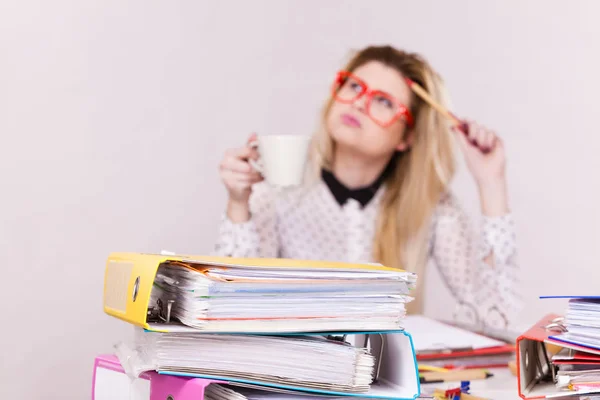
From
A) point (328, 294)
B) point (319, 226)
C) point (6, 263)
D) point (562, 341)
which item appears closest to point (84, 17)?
point (6, 263)

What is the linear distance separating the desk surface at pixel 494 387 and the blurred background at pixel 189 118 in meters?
1.06

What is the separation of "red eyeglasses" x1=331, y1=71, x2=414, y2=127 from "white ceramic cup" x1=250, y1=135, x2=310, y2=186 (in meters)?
0.56

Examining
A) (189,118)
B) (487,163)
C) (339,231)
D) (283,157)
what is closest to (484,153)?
(487,163)

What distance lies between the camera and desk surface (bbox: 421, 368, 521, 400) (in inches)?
40.1

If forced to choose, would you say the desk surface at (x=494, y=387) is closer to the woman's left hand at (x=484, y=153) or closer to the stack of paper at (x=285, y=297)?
the stack of paper at (x=285, y=297)

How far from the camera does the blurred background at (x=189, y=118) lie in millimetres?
1886

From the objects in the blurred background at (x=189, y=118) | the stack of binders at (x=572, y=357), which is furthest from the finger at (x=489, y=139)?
the stack of binders at (x=572, y=357)

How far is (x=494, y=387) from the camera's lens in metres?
1.08

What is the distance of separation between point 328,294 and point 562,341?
10.7 inches

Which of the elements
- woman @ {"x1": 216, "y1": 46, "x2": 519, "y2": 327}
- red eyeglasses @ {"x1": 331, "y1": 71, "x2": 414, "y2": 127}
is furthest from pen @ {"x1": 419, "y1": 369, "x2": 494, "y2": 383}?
red eyeglasses @ {"x1": 331, "y1": 71, "x2": 414, "y2": 127}

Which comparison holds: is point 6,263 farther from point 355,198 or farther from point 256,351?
point 256,351

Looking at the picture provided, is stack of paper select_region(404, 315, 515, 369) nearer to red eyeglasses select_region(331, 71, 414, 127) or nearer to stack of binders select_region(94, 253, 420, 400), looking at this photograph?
stack of binders select_region(94, 253, 420, 400)

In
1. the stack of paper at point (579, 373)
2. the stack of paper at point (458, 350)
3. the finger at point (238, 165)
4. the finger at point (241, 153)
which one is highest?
the finger at point (241, 153)

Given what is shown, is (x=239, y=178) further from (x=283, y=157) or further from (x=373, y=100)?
(x=373, y=100)
